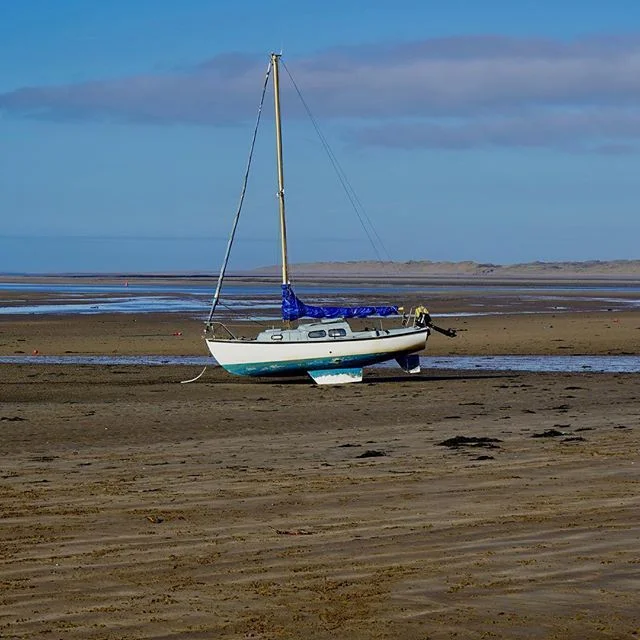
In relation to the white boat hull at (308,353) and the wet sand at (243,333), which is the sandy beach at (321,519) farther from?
the wet sand at (243,333)

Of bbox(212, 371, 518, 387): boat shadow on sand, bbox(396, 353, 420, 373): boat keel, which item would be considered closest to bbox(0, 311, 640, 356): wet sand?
bbox(212, 371, 518, 387): boat shadow on sand

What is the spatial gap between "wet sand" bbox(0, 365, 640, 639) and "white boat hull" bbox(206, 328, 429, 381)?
7.11 metres

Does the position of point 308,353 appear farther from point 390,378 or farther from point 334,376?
point 390,378

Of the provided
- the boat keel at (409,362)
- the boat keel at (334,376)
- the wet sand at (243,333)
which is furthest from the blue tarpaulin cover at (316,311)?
the wet sand at (243,333)

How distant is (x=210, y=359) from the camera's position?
33.6 meters

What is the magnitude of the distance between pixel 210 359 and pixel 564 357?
383 inches

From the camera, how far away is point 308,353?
27141 millimetres

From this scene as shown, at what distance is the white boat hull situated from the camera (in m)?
27.2

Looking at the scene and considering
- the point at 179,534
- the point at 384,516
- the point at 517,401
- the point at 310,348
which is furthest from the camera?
the point at 310,348

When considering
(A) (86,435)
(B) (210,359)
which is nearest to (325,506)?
(A) (86,435)

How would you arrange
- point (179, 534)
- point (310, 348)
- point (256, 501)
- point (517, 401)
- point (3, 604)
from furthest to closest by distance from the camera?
point (310, 348)
point (517, 401)
point (256, 501)
point (179, 534)
point (3, 604)

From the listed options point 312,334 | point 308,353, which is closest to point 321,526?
point 308,353

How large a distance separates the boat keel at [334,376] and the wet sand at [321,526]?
7042 millimetres

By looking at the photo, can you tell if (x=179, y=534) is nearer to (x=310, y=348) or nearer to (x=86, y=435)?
(x=86, y=435)
